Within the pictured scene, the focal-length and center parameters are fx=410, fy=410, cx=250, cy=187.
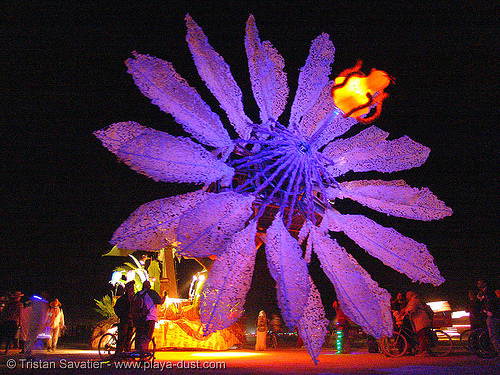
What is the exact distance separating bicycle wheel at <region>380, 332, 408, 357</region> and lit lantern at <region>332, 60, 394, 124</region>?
18.8 ft

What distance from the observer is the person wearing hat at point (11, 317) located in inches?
411

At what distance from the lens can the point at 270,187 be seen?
571 centimetres

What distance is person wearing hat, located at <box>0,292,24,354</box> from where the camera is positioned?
10.4m

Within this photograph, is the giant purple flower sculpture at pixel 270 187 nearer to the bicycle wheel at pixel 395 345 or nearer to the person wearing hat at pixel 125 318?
the person wearing hat at pixel 125 318

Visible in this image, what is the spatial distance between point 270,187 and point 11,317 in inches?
349

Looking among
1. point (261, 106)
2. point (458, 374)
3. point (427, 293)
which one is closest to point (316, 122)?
point (261, 106)

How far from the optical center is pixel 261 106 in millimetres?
5723

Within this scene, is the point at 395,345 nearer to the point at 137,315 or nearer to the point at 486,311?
the point at 486,311

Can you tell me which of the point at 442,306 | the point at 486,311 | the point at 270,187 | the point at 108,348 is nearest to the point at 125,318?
the point at 108,348

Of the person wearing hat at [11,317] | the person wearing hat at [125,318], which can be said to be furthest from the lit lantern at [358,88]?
the person wearing hat at [11,317]

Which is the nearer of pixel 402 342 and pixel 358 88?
pixel 358 88

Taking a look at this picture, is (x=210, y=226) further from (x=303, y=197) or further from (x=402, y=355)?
(x=402, y=355)

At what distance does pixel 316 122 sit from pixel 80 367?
4923 millimetres

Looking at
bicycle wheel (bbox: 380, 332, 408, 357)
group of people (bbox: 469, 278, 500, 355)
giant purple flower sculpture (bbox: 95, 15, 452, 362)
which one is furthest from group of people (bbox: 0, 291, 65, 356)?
group of people (bbox: 469, 278, 500, 355)
